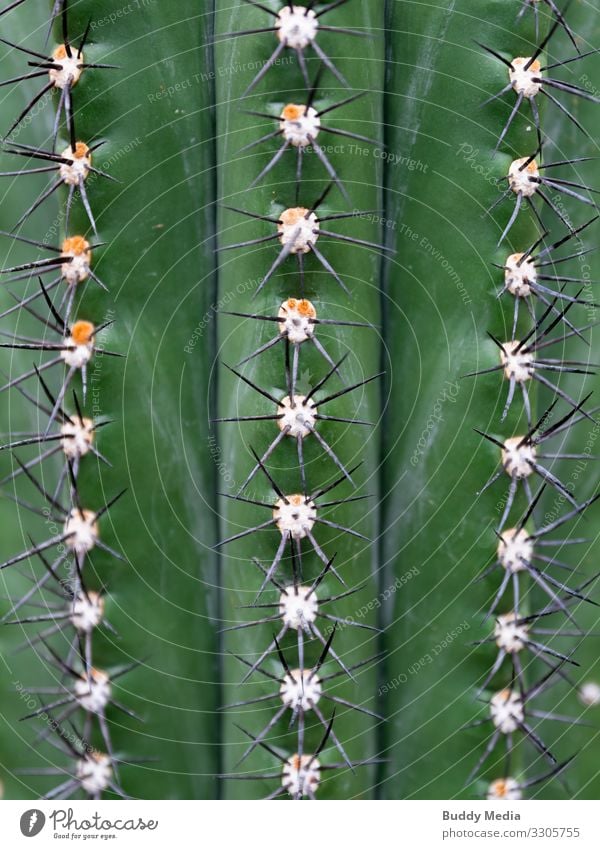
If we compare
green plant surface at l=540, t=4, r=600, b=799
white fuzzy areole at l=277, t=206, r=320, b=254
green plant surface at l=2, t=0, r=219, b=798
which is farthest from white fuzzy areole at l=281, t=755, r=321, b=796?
white fuzzy areole at l=277, t=206, r=320, b=254

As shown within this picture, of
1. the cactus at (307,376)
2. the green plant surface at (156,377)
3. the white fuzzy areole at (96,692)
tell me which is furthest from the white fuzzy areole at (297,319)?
the white fuzzy areole at (96,692)

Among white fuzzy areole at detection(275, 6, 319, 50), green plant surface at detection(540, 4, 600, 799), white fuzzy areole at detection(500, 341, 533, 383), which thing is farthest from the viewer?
green plant surface at detection(540, 4, 600, 799)

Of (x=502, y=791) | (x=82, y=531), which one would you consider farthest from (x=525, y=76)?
(x=502, y=791)

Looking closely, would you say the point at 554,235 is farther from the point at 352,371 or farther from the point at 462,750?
the point at 462,750

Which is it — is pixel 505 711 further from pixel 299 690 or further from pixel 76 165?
pixel 76 165

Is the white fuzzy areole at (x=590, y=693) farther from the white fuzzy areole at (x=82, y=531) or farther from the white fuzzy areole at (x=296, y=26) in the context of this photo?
the white fuzzy areole at (x=296, y=26)
